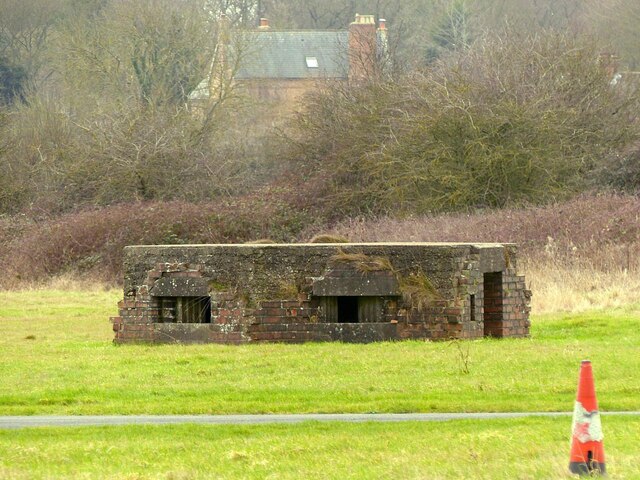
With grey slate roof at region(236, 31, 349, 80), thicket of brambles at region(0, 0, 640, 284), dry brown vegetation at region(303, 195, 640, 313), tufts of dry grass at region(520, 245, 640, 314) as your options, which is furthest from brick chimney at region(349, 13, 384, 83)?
tufts of dry grass at region(520, 245, 640, 314)

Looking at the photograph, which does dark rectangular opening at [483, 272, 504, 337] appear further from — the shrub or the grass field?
the shrub

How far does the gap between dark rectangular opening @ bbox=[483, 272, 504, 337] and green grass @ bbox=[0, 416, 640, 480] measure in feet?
25.0

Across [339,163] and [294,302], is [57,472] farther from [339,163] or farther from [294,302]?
[339,163]

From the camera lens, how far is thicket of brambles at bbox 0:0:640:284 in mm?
36375

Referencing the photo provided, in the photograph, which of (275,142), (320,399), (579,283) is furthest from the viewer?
(275,142)

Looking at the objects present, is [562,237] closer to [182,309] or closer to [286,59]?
[182,309]

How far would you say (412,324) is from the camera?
1723 centimetres

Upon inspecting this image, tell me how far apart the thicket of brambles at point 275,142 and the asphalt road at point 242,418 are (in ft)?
81.4

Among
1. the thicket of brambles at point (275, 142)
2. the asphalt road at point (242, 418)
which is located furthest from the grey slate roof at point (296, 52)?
the asphalt road at point (242, 418)

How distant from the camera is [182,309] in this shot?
18000 mm

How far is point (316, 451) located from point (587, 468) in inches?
88.1

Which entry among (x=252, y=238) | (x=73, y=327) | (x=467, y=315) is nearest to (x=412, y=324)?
(x=467, y=315)

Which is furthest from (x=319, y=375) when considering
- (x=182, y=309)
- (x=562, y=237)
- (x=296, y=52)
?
(x=296, y=52)

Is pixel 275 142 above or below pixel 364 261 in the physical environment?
above
